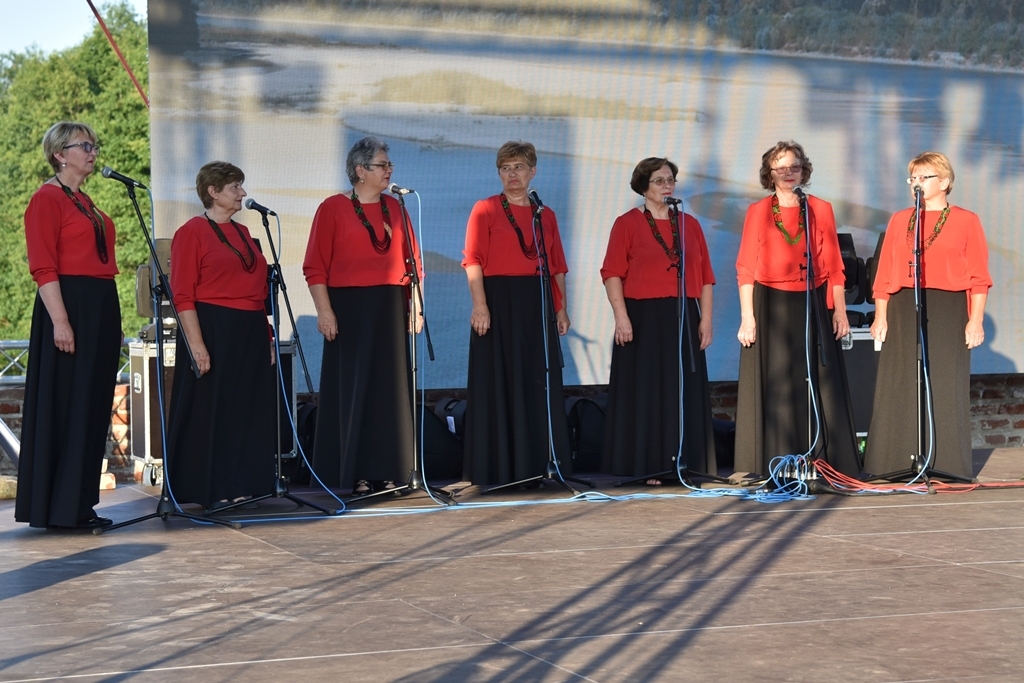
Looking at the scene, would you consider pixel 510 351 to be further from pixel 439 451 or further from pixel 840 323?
pixel 840 323

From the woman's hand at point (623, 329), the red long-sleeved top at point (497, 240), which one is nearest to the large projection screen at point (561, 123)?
the red long-sleeved top at point (497, 240)

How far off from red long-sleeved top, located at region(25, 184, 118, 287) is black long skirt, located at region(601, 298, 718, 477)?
231 centimetres

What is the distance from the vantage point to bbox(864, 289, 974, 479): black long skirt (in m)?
5.86

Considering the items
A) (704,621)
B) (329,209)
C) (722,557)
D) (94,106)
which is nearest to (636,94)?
(329,209)

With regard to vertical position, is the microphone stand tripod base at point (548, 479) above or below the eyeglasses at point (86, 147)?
below

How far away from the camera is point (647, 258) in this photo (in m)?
5.90

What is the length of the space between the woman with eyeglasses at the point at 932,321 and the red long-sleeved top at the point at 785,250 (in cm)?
29

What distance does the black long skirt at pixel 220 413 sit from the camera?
17.3 feet

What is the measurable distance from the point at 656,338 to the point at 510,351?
68 cm

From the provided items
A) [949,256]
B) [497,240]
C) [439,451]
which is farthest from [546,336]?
[949,256]

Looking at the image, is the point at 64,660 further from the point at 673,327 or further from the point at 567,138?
the point at 567,138

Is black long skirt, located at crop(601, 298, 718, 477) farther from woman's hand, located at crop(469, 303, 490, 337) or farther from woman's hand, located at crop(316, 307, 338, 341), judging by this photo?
woman's hand, located at crop(316, 307, 338, 341)

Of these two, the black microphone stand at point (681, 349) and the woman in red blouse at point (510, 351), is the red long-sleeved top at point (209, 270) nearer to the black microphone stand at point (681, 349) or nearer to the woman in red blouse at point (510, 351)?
the woman in red blouse at point (510, 351)

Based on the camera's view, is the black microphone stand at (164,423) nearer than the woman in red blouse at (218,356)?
Yes
